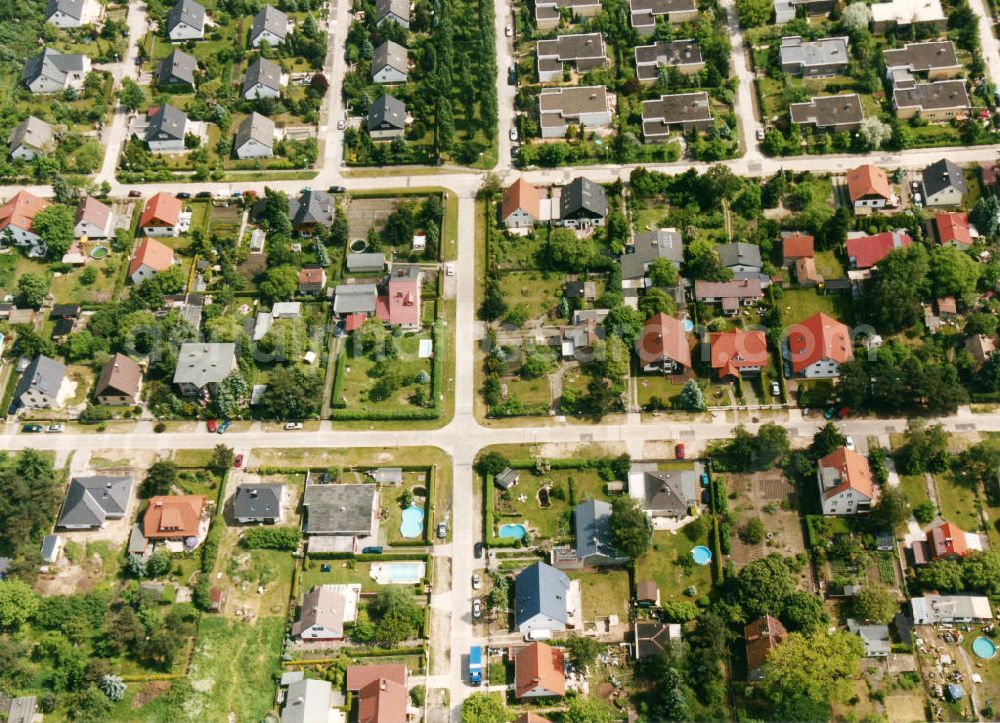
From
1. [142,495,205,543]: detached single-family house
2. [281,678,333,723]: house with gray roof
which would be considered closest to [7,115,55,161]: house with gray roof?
[142,495,205,543]: detached single-family house

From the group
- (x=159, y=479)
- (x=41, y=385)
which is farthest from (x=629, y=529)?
(x=41, y=385)

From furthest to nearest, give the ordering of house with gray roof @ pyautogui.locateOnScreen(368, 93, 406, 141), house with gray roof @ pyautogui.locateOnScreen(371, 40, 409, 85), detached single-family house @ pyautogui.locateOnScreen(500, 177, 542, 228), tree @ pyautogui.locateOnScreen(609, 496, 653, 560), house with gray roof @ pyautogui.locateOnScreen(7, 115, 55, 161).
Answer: house with gray roof @ pyautogui.locateOnScreen(371, 40, 409, 85)
house with gray roof @ pyautogui.locateOnScreen(7, 115, 55, 161)
house with gray roof @ pyautogui.locateOnScreen(368, 93, 406, 141)
detached single-family house @ pyautogui.locateOnScreen(500, 177, 542, 228)
tree @ pyautogui.locateOnScreen(609, 496, 653, 560)

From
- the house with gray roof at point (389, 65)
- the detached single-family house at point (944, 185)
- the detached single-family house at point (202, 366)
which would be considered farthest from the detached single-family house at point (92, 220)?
the detached single-family house at point (944, 185)

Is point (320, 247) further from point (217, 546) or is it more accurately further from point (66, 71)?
point (66, 71)

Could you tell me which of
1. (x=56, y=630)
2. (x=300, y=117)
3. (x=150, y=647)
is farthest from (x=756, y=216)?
(x=56, y=630)

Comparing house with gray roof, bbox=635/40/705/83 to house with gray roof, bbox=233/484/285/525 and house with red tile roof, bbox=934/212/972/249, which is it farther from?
house with gray roof, bbox=233/484/285/525

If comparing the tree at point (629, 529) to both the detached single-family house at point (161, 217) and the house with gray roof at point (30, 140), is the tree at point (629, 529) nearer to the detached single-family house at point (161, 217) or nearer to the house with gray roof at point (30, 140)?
the detached single-family house at point (161, 217)

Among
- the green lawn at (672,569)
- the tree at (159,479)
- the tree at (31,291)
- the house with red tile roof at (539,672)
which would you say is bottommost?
the house with red tile roof at (539,672)
